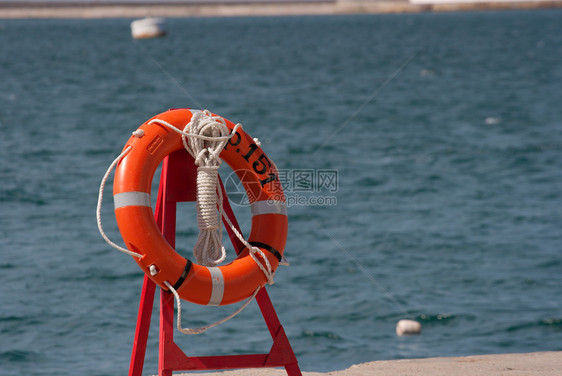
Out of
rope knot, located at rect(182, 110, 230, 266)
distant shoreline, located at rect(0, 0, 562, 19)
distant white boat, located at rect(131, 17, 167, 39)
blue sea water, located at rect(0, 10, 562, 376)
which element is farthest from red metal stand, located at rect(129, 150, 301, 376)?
distant shoreline, located at rect(0, 0, 562, 19)

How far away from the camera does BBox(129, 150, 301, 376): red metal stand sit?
10.3 feet

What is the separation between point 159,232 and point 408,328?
123 inches

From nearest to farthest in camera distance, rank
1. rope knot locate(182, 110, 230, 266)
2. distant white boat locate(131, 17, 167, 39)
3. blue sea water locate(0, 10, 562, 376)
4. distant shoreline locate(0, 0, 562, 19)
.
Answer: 1. rope knot locate(182, 110, 230, 266)
2. blue sea water locate(0, 10, 562, 376)
3. distant white boat locate(131, 17, 167, 39)
4. distant shoreline locate(0, 0, 562, 19)

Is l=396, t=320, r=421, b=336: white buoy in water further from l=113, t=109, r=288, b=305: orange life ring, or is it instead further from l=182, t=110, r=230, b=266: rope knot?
l=182, t=110, r=230, b=266: rope knot

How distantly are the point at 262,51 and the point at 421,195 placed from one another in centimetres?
3031

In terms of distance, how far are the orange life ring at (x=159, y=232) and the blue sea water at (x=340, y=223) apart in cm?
188

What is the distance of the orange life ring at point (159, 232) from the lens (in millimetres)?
3096

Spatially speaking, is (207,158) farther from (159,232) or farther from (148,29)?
(148,29)

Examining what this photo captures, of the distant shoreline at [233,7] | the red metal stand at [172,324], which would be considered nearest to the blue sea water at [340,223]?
the red metal stand at [172,324]

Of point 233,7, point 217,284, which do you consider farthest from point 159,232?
point 233,7

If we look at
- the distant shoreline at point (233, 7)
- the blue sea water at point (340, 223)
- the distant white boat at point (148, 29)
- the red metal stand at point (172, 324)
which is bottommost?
the distant shoreline at point (233, 7)

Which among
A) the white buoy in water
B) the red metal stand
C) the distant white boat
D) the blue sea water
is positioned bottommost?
the distant white boat

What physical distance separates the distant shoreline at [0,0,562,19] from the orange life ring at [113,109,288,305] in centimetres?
10246

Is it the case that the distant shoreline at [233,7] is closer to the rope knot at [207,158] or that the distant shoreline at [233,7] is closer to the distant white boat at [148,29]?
the distant white boat at [148,29]
